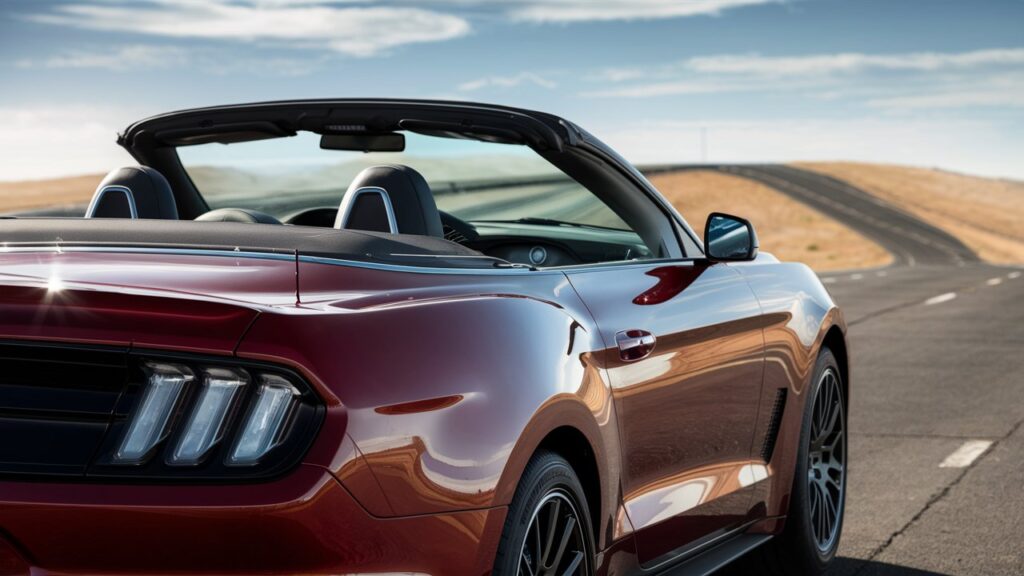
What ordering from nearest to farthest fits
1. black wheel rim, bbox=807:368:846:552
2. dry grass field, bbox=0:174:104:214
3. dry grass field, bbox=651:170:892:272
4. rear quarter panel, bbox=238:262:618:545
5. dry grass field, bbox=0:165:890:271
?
rear quarter panel, bbox=238:262:618:545, black wheel rim, bbox=807:368:846:552, dry grass field, bbox=0:165:890:271, dry grass field, bbox=651:170:892:272, dry grass field, bbox=0:174:104:214

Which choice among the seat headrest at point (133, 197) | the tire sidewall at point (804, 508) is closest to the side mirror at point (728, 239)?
the tire sidewall at point (804, 508)

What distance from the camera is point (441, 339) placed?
312 cm

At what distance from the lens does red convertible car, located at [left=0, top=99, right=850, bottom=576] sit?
2754 millimetres

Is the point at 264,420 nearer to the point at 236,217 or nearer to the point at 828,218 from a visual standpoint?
the point at 236,217

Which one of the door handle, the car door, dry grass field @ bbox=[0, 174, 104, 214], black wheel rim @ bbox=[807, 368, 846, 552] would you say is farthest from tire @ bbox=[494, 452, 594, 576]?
dry grass field @ bbox=[0, 174, 104, 214]

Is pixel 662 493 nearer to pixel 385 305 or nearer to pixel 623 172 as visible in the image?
pixel 623 172

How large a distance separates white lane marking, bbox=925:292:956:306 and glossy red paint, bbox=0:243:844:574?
19.0 metres

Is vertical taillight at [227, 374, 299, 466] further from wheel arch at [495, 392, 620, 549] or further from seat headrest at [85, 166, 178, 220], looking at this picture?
seat headrest at [85, 166, 178, 220]

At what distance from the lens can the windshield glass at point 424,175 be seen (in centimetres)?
483

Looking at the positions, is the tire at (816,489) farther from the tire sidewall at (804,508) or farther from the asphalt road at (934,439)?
the asphalt road at (934,439)

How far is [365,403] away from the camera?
2.84 m

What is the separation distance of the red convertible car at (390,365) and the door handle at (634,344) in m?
0.01

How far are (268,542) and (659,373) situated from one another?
5.56 ft

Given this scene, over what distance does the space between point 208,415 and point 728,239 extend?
→ 101 inches
